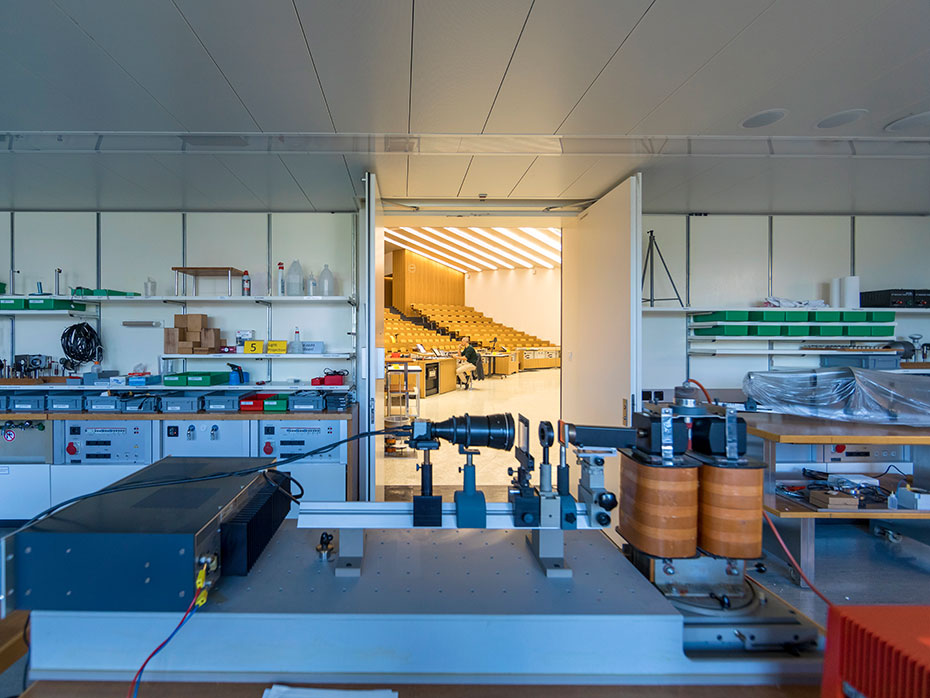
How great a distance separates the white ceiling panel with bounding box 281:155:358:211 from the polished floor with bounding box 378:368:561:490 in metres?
1.88

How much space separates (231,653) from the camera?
0.71 meters

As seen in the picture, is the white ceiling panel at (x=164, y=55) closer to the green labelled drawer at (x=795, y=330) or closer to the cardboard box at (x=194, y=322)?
the cardboard box at (x=194, y=322)

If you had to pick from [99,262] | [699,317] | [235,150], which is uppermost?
[235,150]

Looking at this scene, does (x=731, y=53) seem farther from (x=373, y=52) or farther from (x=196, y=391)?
(x=196, y=391)

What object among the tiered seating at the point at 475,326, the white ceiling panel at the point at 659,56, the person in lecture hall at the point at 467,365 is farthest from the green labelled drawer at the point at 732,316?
the tiered seating at the point at 475,326

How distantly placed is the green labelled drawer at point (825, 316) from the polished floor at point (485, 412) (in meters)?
2.25

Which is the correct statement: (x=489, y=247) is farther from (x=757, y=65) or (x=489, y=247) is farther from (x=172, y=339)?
(x=757, y=65)

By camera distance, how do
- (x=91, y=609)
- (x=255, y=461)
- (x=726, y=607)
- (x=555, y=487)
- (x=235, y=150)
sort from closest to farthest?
(x=91, y=609) → (x=726, y=607) → (x=555, y=487) → (x=255, y=461) → (x=235, y=150)

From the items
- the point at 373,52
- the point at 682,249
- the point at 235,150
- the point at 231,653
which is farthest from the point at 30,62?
the point at 682,249

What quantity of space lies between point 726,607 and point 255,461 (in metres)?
1.20

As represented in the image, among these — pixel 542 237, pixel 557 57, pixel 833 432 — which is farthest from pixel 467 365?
pixel 557 57

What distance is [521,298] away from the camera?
17.5 meters

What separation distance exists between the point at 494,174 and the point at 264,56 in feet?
4.87

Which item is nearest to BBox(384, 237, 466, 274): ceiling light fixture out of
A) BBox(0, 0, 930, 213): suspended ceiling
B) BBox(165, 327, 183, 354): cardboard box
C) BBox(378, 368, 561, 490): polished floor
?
BBox(378, 368, 561, 490): polished floor
